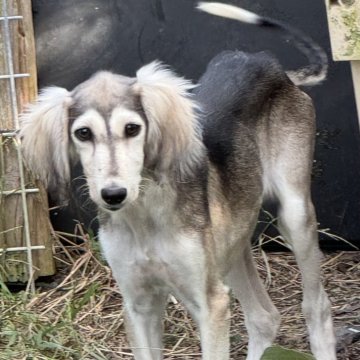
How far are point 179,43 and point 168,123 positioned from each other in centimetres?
215

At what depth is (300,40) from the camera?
6023 millimetres

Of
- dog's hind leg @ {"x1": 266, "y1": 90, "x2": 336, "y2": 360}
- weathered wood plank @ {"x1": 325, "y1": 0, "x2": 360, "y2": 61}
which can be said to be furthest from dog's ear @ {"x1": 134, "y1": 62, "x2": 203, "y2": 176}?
dog's hind leg @ {"x1": 266, "y1": 90, "x2": 336, "y2": 360}

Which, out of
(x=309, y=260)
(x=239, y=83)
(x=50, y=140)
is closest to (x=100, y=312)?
(x=309, y=260)

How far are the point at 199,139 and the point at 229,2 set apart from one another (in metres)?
1.97

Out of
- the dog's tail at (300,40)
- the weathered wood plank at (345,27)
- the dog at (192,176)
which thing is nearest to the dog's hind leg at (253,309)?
the dog at (192,176)

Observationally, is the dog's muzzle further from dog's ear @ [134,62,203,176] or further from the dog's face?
dog's ear @ [134,62,203,176]

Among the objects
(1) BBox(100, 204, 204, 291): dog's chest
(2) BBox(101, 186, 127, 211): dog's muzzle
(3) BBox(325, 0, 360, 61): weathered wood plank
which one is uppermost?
(3) BBox(325, 0, 360, 61): weathered wood plank

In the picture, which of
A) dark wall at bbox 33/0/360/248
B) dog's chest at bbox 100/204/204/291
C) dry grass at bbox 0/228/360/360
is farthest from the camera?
dark wall at bbox 33/0/360/248

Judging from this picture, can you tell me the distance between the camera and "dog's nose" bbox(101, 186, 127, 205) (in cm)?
400

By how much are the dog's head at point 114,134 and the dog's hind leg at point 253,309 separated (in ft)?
3.32

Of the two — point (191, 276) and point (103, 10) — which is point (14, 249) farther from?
point (191, 276)

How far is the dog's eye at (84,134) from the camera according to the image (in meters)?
4.16

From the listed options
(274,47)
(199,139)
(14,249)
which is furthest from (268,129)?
(14,249)

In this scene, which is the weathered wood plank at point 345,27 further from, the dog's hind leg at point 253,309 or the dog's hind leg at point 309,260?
the dog's hind leg at point 253,309
